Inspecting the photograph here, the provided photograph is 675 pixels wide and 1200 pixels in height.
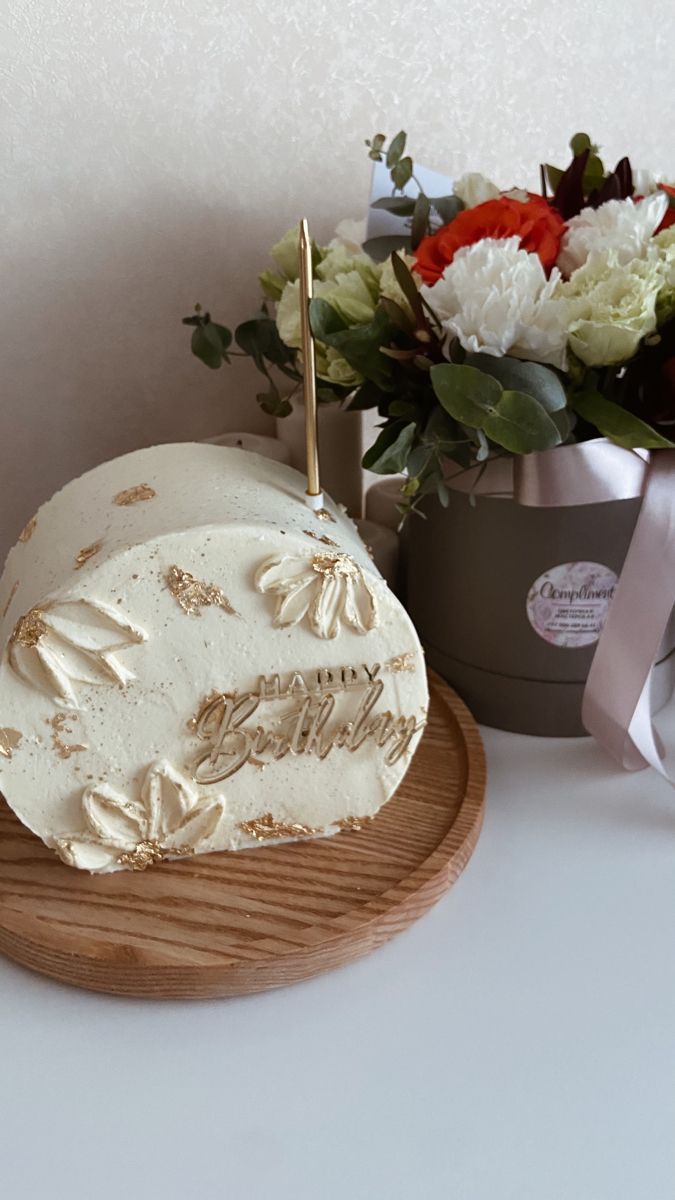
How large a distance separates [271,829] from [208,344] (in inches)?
14.6

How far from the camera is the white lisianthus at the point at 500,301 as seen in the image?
0.61m

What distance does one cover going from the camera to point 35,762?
Result: 2.08ft

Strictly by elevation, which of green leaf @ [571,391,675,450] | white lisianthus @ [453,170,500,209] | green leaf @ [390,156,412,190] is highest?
green leaf @ [390,156,412,190]

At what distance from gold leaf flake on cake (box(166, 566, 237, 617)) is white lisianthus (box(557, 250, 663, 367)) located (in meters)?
0.27

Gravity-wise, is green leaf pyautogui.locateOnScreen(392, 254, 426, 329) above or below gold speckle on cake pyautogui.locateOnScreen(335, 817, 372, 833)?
above

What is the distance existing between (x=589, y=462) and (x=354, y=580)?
18cm

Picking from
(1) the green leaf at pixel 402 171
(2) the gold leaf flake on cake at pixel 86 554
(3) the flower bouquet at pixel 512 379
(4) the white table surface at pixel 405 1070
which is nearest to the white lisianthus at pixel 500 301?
(3) the flower bouquet at pixel 512 379

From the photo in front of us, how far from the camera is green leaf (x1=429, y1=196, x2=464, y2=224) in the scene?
2.49 feet

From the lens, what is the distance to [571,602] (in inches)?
29.8

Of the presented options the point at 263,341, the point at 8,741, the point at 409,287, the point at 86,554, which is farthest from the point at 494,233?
the point at 8,741

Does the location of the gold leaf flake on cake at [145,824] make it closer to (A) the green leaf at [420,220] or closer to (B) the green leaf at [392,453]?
(B) the green leaf at [392,453]

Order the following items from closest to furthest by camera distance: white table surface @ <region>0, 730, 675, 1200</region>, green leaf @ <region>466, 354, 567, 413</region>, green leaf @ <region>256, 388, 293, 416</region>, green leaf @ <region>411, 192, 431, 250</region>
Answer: white table surface @ <region>0, 730, 675, 1200</region> < green leaf @ <region>466, 354, 567, 413</region> < green leaf @ <region>411, 192, 431, 250</region> < green leaf @ <region>256, 388, 293, 416</region>

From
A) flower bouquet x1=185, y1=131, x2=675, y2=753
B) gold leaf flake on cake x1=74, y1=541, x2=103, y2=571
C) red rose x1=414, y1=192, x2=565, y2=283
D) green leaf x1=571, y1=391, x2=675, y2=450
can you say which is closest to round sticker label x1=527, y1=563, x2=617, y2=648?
flower bouquet x1=185, y1=131, x2=675, y2=753

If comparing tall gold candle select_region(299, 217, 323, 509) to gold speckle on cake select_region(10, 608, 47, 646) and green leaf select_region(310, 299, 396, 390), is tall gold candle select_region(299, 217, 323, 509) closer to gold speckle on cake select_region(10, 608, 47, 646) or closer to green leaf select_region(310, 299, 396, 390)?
green leaf select_region(310, 299, 396, 390)
